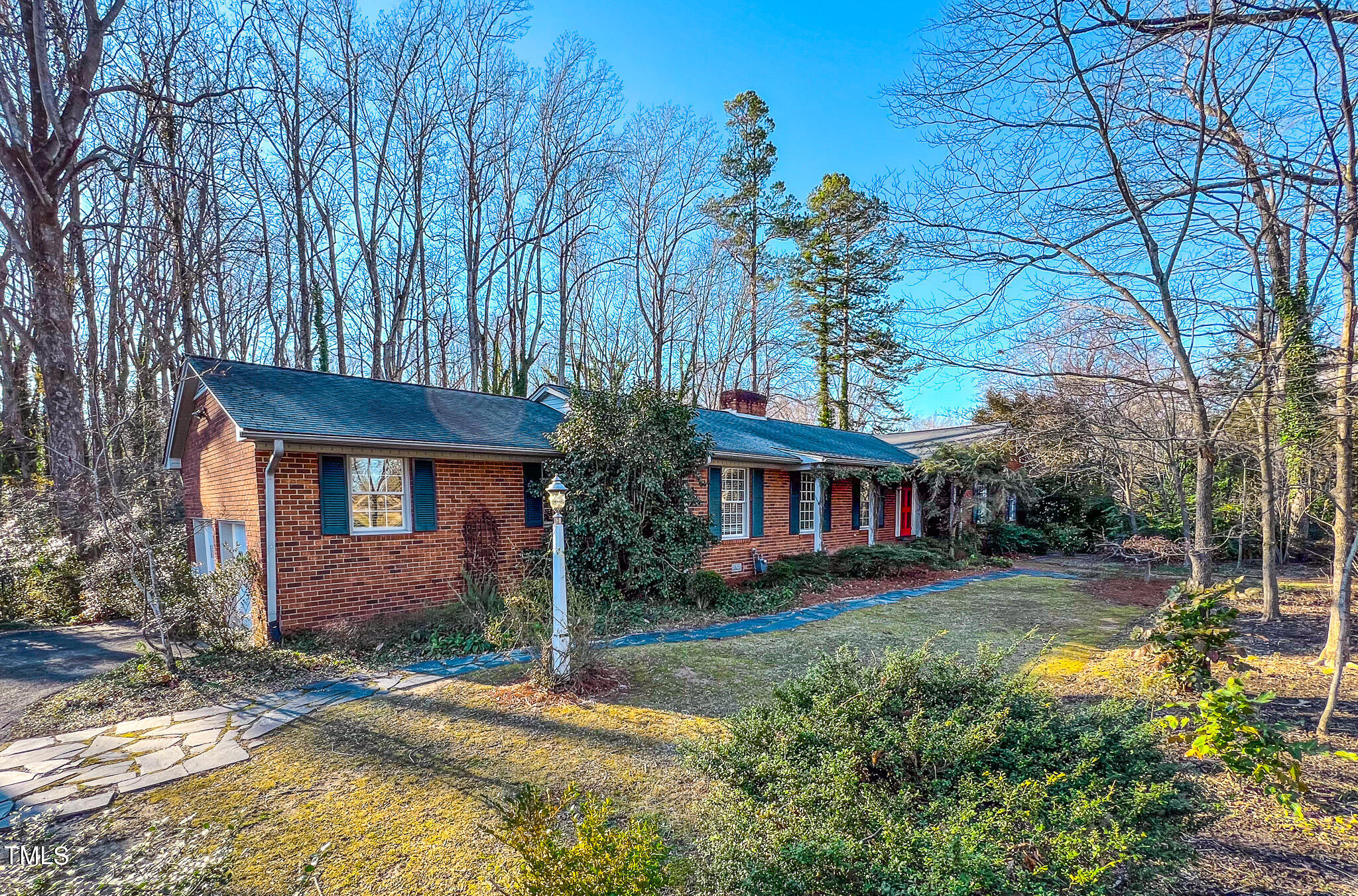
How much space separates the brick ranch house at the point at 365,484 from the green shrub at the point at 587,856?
621cm

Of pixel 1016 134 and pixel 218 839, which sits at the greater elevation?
pixel 1016 134

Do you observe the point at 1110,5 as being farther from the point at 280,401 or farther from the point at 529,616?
the point at 280,401

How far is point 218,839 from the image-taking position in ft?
10.5

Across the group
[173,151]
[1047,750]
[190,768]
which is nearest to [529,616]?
[190,768]

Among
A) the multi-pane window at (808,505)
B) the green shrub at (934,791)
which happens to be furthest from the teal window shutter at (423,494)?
the multi-pane window at (808,505)

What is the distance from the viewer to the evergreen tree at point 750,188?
22.1m

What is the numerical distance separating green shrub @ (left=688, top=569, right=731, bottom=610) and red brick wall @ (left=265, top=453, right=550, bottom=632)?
2581 millimetres

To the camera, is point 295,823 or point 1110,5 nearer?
point 295,823

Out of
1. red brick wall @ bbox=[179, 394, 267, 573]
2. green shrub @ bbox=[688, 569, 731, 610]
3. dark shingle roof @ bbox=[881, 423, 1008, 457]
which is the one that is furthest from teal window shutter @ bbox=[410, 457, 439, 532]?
dark shingle roof @ bbox=[881, 423, 1008, 457]

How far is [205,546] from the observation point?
1021 centimetres

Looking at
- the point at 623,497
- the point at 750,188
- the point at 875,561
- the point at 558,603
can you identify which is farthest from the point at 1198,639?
the point at 750,188

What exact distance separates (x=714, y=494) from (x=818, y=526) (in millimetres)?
3357

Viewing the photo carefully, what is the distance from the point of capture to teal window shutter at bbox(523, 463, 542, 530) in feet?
29.6

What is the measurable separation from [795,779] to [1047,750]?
1.36 m
